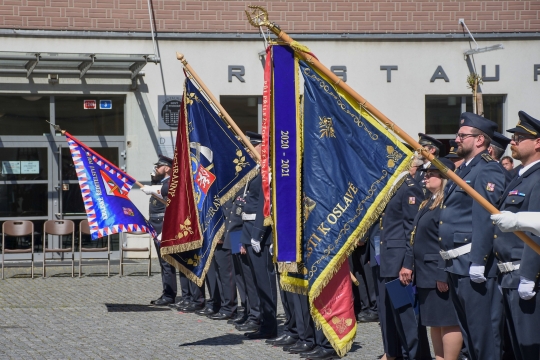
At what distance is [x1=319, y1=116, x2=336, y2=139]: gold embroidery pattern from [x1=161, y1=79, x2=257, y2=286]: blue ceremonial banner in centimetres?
302

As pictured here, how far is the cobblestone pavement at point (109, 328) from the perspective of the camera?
26.1 feet

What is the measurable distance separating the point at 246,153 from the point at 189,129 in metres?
0.68

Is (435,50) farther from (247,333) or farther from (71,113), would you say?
(247,333)

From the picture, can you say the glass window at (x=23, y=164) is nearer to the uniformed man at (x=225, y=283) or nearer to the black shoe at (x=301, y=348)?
the uniformed man at (x=225, y=283)

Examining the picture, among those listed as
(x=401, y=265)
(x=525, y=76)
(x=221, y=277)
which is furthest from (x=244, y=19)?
(x=401, y=265)

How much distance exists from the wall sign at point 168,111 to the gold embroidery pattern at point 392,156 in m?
10.2

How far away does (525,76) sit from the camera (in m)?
16.7

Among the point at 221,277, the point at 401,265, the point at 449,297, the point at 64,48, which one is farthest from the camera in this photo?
the point at 64,48

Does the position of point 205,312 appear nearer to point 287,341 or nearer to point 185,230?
point 185,230

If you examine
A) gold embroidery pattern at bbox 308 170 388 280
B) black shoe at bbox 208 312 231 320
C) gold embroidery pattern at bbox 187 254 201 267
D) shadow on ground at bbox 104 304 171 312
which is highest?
gold embroidery pattern at bbox 308 170 388 280

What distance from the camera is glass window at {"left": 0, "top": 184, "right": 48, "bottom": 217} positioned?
51.7ft

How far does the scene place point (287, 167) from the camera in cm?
630

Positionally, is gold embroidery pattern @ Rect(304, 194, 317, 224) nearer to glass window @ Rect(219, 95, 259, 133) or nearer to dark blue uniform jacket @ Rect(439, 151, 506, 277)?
dark blue uniform jacket @ Rect(439, 151, 506, 277)

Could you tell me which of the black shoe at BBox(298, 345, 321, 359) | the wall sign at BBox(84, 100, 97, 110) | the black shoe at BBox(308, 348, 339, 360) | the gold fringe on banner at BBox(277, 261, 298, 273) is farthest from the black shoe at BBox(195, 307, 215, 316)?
the wall sign at BBox(84, 100, 97, 110)
